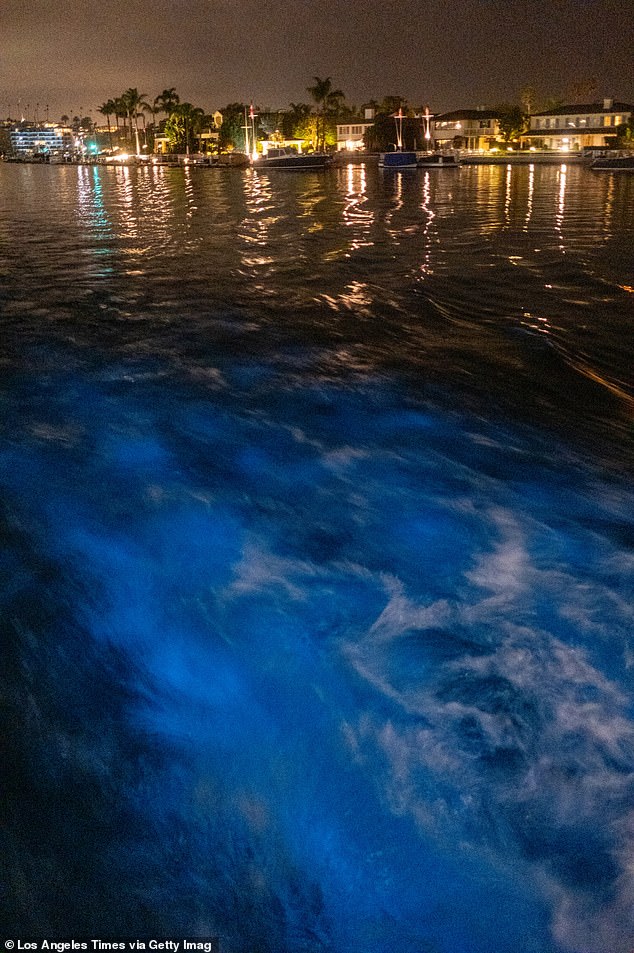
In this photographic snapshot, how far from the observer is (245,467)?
18.9 ft

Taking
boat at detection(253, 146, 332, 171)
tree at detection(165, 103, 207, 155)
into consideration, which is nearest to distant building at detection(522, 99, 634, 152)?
boat at detection(253, 146, 332, 171)

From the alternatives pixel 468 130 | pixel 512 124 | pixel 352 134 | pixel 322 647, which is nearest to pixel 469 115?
pixel 468 130

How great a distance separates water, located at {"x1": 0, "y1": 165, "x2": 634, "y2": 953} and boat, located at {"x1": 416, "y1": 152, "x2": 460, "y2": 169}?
279ft

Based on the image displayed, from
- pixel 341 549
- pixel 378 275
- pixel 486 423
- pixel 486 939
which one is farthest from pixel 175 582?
pixel 378 275

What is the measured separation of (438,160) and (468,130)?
3609 cm

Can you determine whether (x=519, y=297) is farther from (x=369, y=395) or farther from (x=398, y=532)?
(x=398, y=532)

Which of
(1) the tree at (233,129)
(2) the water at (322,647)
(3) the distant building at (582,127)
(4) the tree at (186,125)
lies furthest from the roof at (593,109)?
(2) the water at (322,647)

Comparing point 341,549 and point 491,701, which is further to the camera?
point 341,549

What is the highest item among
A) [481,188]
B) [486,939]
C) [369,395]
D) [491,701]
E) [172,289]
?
[481,188]

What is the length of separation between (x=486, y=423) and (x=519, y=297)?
6847 mm

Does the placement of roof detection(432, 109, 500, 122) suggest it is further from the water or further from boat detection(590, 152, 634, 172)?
the water

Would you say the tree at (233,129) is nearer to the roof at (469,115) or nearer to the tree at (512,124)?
the roof at (469,115)

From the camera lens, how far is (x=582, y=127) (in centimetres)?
10494

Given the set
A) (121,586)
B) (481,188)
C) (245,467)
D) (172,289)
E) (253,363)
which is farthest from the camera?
(481,188)
